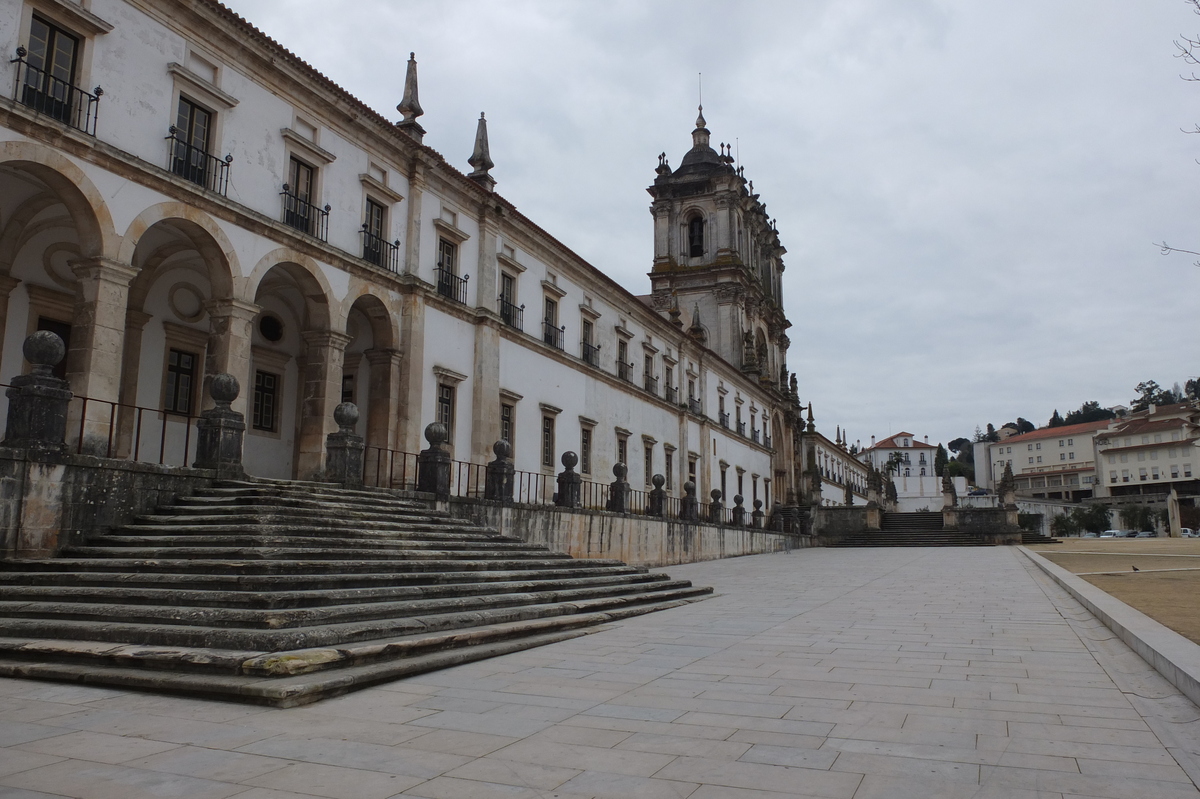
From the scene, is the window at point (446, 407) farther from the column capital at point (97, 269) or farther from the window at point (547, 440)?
the column capital at point (97, 269)

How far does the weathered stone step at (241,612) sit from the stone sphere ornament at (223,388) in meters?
4.43

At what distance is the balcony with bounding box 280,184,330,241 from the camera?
1612 cm

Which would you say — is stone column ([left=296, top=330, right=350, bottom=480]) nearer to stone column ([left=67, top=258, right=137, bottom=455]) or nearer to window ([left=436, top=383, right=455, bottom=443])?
window ([left=436, top=383, right=455, bottom=443])

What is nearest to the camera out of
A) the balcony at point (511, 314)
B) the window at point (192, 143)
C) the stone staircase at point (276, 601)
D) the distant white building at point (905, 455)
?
the stone staircase at point (276, 601)

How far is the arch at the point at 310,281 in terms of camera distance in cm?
→ 1588

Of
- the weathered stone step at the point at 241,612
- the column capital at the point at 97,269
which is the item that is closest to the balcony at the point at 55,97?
the column capital at the point at 97,269

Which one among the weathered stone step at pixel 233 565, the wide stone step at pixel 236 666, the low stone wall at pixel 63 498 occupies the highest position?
the low stone wall at pixel 63 498

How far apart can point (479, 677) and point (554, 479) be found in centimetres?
1788

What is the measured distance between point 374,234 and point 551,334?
7.96 m

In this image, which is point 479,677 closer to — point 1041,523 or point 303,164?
Answer: point 303,164

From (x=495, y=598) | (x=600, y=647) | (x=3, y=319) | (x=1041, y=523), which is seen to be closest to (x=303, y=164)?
(x=3, y=319)

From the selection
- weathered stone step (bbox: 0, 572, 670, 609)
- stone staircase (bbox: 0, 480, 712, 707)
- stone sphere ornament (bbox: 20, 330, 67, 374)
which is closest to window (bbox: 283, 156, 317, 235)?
stone staircase (bbox: 0, 480, 712, 707)

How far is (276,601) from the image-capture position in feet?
24.0

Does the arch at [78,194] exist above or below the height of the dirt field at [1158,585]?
above
